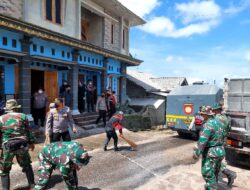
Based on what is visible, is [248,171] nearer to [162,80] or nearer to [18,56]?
[18,56]

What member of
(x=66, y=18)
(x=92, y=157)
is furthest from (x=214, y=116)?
(x=66, y=18)

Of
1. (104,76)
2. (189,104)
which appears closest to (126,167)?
(189,104)

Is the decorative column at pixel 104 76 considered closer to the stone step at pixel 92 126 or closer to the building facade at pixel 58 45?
the building facade at pixel 58 45

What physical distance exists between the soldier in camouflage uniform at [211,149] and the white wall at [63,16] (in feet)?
28.0

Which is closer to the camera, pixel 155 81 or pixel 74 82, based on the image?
pixel 74 82

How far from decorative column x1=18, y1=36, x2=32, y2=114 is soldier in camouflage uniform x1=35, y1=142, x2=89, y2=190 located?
599 cm

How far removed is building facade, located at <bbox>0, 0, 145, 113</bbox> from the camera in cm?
925

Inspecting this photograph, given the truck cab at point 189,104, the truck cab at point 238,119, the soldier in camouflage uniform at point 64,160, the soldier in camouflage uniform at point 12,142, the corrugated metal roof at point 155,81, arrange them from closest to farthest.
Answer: the soldier in camouflage uniform at point 64,160 < the soldier in camouflage uniform at point 12,142 < the truck cab at point 238,119 < the truck cab at point 189,104 < the corrugated metal roof at point 155,81

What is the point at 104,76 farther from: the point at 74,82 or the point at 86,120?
the point at 86,120

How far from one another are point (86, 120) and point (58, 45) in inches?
153

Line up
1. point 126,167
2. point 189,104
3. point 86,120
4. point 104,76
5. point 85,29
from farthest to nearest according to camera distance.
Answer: point 85,29 < point 104,76 < point 86,120 < point 189,104 < point 126,167

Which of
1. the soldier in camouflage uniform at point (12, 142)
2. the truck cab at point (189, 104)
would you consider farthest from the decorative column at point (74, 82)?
the soldier in camouflage uniform at point (12, 142)

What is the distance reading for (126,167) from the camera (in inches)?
265

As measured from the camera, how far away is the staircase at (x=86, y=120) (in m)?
11.9
